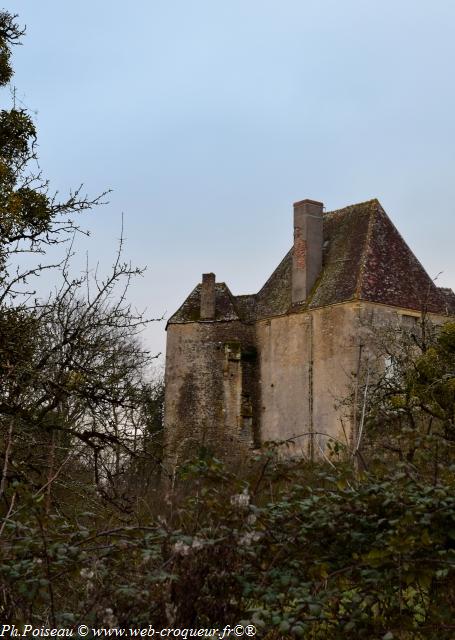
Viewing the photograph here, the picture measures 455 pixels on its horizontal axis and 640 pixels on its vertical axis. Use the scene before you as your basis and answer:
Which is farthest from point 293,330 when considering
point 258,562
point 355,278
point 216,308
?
point 258,562

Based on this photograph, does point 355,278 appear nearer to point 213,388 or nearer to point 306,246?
point 306,246

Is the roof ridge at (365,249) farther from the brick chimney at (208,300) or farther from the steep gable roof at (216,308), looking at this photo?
the brick chimney at (208,300)

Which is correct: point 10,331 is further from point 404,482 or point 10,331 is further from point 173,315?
point 173,315

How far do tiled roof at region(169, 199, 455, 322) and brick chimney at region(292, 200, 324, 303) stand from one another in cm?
35

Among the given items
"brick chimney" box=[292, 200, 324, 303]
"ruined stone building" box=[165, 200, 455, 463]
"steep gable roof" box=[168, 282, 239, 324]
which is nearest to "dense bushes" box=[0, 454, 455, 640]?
"ruined stone building" box=[165, 200, 455, 463]

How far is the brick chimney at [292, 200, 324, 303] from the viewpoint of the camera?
105ft

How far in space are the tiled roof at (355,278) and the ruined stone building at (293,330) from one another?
0.05 meters

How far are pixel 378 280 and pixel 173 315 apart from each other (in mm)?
8352

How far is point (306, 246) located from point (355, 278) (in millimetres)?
2837

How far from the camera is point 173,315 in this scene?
34.3 meters

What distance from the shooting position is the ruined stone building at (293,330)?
98.6 feet

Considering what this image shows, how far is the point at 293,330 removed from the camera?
3183cm

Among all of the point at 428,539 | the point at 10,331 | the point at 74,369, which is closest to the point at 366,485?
the point at 428,539

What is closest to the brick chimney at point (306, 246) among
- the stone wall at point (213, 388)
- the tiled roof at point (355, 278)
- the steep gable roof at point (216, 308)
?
the tiled roof at point (355, 278)
